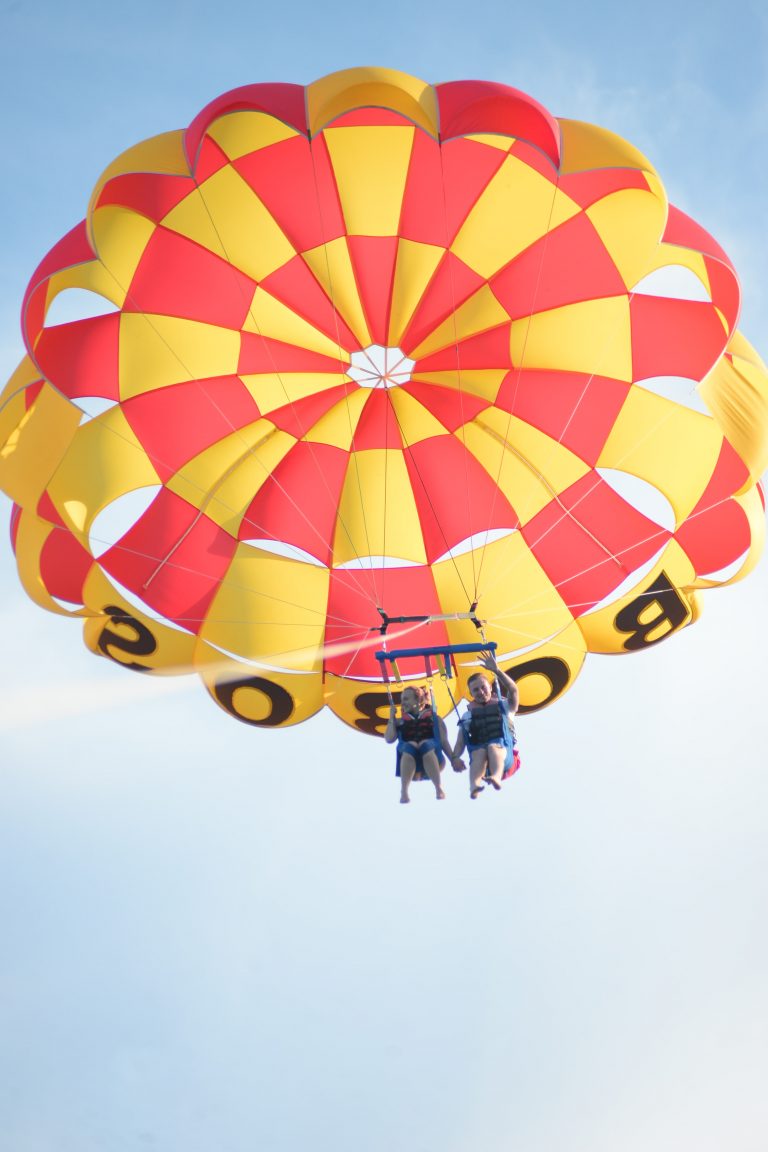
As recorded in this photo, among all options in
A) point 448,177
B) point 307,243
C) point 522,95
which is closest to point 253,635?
point 307,243

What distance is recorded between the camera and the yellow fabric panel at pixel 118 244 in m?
7.16

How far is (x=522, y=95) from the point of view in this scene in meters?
6.39

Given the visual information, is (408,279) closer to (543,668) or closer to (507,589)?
(507,589)

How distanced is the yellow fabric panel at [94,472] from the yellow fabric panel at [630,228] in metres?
3.14

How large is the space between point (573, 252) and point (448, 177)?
2.91 feet

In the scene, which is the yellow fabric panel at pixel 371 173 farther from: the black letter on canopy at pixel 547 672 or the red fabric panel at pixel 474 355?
the black letter on canopy at pixel 547 672

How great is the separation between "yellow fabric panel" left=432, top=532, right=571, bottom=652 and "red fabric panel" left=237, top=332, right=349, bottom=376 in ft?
5.09

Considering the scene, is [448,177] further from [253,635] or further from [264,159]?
[253,635]

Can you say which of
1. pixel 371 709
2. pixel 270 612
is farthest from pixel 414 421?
pixel 371 709

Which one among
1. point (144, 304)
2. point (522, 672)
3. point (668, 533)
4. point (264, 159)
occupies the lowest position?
point (522, 672)

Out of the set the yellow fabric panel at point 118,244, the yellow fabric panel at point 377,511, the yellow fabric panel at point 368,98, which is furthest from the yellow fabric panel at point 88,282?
the yellow fabric panel at point 377,511

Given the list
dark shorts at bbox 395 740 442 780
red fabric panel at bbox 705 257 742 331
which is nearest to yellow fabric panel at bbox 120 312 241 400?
dark shorts at bbox 395 740 442 780

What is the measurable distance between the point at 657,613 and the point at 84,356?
3.99 metres

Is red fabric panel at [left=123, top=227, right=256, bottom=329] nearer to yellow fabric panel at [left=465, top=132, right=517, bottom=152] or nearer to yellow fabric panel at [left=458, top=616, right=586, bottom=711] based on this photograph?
yellow fabric panel at [left=465, top=132, right=517, bottom=152]
